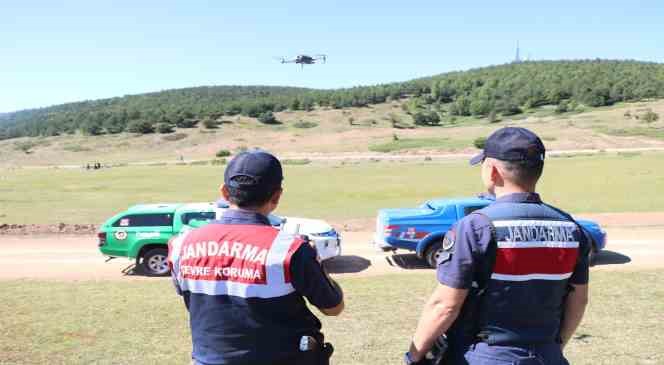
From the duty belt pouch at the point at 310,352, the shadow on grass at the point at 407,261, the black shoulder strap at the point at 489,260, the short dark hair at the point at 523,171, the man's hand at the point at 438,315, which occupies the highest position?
the short dark hair at the point at 523,171

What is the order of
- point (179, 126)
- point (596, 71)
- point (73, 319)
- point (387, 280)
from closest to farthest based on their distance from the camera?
point (73, 319) → point (387, 280) → point (179, 126) → point (596, 71)

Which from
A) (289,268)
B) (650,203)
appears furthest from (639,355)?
(650,203)

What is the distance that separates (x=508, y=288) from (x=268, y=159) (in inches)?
53.7

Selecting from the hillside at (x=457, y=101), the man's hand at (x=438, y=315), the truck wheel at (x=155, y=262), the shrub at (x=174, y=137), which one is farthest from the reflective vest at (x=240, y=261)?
the hillside at (x=457, y=101)

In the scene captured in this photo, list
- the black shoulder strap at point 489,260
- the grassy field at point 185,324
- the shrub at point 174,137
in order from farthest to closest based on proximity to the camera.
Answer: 1. the shrub at point 174,137
2. the grassy field at point 185,324
3. the black shoulder strap at point 489,260

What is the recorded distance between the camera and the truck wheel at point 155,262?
1120 centimetres

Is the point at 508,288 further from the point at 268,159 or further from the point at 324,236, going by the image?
the point at 324,236

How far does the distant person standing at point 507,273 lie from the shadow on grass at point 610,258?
32.2ft

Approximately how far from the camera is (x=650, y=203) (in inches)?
763

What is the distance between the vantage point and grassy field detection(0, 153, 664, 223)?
20.1m

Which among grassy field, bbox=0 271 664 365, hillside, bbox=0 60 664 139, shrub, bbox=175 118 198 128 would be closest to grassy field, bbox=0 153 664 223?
grassy field, bbox=0 271 664 365

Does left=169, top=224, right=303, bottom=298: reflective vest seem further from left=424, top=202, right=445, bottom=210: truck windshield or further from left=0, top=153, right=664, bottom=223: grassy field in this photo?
left=0, top=153, right=664, bottom=223: grassy field

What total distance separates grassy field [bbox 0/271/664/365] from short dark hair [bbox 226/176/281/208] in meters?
2.80

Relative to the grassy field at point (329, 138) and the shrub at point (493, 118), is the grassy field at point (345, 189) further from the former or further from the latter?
the shrub at point (493, 118)
